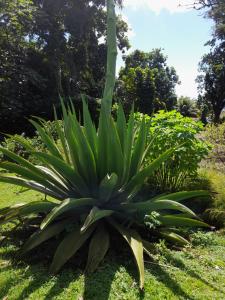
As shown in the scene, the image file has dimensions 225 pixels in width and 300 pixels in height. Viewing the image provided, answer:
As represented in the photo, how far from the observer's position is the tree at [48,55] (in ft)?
62.2

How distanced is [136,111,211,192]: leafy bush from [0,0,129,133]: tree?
11.5 metres

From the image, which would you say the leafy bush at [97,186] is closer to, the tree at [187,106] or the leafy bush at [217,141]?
the leafy bush at [217,141]

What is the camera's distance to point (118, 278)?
3264mm

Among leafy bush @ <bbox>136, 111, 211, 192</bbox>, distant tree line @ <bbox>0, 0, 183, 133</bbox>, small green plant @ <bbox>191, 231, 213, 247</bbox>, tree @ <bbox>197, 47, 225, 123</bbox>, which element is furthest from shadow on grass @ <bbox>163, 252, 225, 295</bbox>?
tree @ <bbox>197, 47, 225, 123</bbox>

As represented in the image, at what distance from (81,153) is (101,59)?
90.5 ft

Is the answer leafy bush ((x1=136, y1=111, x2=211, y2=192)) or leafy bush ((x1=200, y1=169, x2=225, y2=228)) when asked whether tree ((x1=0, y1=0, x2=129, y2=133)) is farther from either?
leafy bush ((x1=200, y1=169, x2=225, y2=228))

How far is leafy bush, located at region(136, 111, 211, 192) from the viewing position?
236 inches

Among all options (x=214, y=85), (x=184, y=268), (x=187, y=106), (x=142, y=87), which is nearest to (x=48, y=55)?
(x=142, y=87)

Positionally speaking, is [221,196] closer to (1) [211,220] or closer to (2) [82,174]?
(1) [211,220]

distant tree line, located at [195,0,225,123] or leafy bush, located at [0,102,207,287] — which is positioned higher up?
distant tree line, located at [195,0,225,123]

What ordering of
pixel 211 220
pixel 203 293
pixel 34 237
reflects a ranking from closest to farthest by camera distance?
pixel 203 293 → pixel 34 237 → pixel 211 220

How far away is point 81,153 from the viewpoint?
400 centimetres

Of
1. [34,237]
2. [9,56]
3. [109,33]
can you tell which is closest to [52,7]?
[9,56]

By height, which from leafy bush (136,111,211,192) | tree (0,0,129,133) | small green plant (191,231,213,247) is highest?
tree (0,0,129,133)
